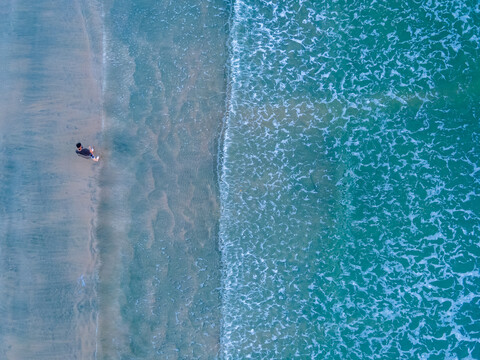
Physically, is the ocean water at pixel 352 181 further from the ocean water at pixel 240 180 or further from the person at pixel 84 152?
the person at pixel 84 152

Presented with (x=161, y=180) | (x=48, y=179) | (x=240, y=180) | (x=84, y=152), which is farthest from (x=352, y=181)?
(x=48, y=179)

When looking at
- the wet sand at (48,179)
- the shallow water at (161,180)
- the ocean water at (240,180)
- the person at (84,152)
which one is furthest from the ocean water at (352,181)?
the wet sand at (48,179)

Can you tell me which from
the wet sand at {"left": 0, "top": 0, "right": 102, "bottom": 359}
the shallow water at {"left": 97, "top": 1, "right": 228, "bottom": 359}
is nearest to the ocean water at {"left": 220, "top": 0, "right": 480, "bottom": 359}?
the shallow water at {"left": 97, "top": 1, "right": 228, "bottom": 359}

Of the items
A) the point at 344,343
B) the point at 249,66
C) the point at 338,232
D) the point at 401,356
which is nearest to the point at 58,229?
the point at 249,66

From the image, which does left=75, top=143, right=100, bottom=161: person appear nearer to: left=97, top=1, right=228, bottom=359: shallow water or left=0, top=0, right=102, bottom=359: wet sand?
left=0, top=0, right=102, bottom=359: wet sand

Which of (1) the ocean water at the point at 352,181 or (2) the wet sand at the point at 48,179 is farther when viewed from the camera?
(1) the ocean water at the point at 352,181

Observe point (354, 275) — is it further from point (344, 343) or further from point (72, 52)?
point (72, 52)
